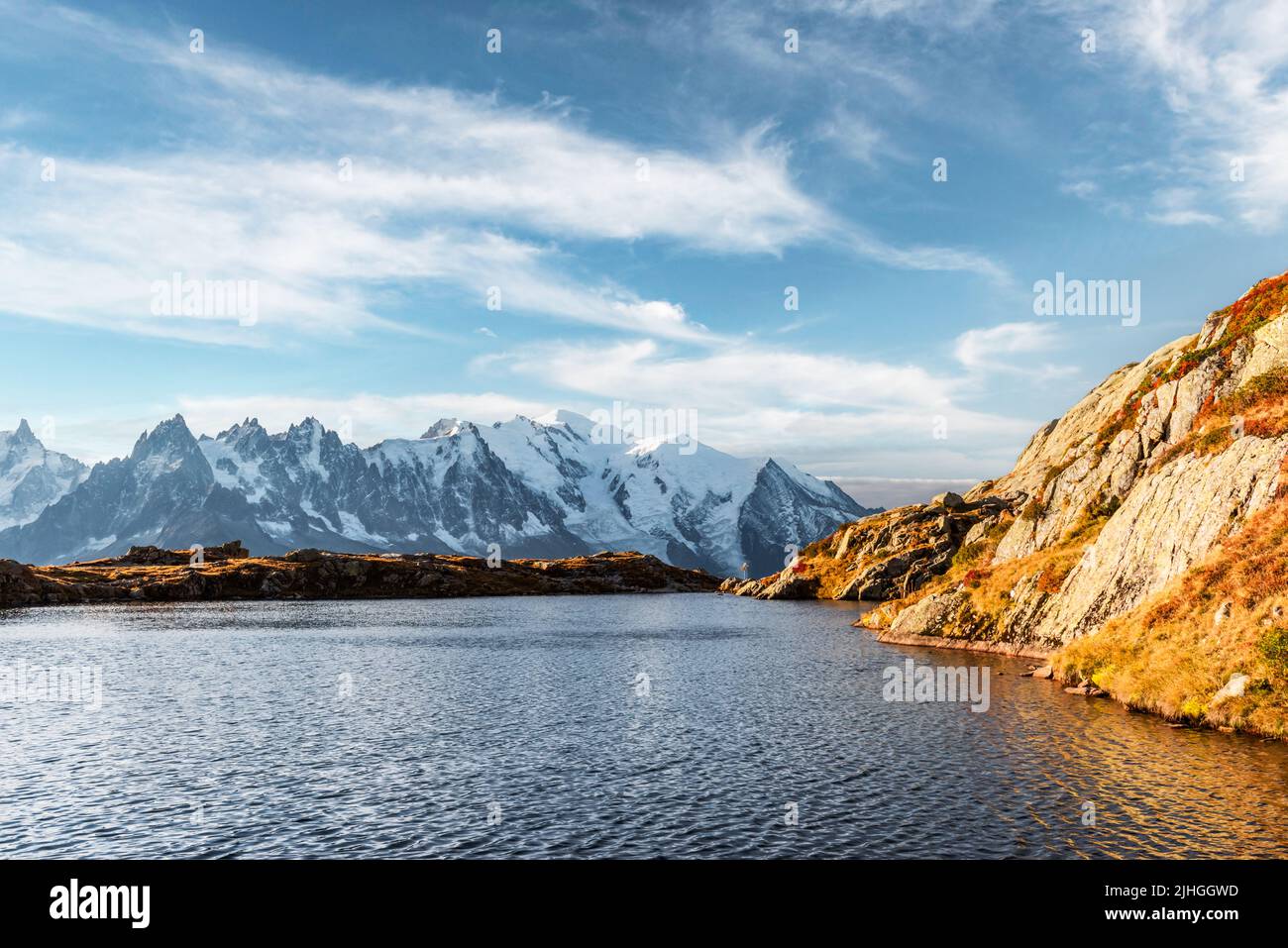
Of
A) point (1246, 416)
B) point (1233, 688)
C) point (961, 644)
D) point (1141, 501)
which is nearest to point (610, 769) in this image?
point (1233, 688)

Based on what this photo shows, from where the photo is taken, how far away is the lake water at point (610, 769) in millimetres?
26797

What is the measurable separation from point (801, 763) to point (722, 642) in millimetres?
59275

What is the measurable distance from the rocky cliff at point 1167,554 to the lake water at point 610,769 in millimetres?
2923

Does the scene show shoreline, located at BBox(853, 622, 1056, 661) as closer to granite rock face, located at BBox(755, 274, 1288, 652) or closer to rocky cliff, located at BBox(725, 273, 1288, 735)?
rocky cliff, located at BBox(725, 273, 1288, 735)

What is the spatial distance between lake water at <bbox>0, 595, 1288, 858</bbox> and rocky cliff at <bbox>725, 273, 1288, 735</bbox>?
2.92 m

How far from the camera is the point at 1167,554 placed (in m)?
52.4

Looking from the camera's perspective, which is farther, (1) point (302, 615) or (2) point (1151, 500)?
(1) point (302, 615)

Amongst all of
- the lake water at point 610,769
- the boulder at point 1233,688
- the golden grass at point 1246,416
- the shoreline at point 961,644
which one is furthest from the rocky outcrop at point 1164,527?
the boulder at point 1233,688

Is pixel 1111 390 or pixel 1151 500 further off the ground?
pixel 1111 390

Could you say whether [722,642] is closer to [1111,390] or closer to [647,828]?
[647,828]

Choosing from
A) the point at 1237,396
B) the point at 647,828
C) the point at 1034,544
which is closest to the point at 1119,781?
the point at 647,828

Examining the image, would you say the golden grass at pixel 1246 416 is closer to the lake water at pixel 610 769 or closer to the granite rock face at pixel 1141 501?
the granite rock face at pixel 1141 501

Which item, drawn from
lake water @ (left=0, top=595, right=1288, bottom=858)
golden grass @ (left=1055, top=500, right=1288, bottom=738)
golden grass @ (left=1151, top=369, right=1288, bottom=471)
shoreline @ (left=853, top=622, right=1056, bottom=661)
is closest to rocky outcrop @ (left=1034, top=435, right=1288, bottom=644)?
golden grass @ (left=1151, top=369, right=1288, bottom=471)

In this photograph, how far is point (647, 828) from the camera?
91.5 ft
